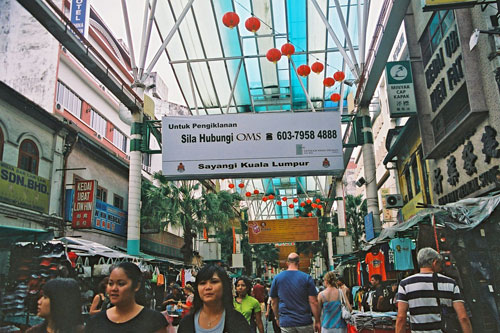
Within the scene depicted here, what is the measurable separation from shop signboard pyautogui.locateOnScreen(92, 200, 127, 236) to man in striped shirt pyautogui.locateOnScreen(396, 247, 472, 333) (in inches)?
660

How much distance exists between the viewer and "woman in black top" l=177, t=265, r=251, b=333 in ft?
9.48

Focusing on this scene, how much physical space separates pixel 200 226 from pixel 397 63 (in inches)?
592

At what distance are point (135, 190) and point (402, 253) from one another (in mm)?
→ 8731

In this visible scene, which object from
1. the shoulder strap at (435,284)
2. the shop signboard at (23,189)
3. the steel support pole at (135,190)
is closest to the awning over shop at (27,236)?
the shop signboard at (23,189)

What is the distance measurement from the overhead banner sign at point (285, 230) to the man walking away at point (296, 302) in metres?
24.4

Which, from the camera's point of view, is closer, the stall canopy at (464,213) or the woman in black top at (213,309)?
the woman in black top at (213,309)

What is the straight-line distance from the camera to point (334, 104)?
25.7 metres

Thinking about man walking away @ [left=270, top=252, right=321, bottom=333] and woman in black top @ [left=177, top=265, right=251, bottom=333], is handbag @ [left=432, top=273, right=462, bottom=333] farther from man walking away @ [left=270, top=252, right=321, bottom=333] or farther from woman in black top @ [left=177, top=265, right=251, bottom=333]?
woman in black top @ [left=177, top=265, right=251, bottom=333]

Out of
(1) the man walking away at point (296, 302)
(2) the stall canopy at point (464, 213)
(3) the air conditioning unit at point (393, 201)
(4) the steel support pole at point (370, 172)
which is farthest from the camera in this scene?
(3) the air conditioning unit at point (393, 201)

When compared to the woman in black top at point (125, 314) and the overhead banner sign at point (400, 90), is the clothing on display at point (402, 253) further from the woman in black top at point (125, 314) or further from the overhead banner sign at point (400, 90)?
the woman in black top at point (125, 314)

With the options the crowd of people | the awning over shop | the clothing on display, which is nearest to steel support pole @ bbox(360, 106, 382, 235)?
the clothing on display

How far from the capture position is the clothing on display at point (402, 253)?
37.0 ft

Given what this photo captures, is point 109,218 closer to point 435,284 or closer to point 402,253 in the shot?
point 402,253

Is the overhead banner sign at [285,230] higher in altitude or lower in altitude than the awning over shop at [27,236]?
higher
